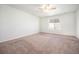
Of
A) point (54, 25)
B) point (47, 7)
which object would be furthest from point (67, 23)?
point (47, 7)

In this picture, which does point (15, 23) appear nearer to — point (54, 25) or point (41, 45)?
point (41, 45)

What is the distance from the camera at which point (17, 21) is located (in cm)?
210

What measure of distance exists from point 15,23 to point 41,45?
2.64 ft

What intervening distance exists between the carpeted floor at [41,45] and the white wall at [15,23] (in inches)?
5.6

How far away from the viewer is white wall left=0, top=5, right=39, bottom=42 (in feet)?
6.58

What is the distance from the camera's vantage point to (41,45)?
81.4 inches

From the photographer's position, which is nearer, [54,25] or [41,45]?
[41,45]

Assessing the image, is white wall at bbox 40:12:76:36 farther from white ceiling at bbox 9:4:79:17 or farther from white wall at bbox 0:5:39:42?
white wall at bbox 0:5:39:42

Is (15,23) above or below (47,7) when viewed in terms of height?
below

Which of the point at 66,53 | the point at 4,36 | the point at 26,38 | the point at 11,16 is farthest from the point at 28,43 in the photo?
the point at 66,53

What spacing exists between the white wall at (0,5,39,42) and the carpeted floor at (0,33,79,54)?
14 cm
